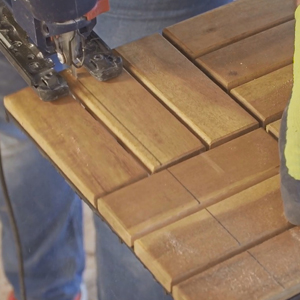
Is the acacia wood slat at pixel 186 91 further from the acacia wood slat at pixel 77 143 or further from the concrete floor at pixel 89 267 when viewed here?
the concrete floor at pixel 89 267

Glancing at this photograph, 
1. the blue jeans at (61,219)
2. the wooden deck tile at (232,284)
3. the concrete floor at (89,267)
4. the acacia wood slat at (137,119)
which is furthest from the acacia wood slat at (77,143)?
the concrete floor at (89,267)

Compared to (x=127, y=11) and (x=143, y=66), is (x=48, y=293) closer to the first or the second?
(x=127, y=11)

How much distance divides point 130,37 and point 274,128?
0.46m

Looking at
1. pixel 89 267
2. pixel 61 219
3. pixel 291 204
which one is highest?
pixel 291 204

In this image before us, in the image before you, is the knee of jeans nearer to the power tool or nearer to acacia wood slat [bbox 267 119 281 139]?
acacia wood slat [bbox 267 119 281 139]

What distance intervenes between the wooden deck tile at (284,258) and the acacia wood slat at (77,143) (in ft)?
0.53

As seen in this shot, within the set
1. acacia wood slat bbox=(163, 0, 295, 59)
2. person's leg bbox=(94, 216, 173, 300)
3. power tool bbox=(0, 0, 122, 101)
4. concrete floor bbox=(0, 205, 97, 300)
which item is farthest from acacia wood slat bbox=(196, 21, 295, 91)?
concrete floor bbox=(0, 205, 97, 300)

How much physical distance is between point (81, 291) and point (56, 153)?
2.78 ft

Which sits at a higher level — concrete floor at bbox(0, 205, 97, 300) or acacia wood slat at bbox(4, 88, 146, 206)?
acacia wood slat at bbox(4, 88, 146, 206)

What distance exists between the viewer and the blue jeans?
1.25m

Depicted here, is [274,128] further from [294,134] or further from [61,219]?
[61,219]

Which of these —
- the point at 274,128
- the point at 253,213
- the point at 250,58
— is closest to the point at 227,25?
the point at 250,58

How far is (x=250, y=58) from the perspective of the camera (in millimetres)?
970

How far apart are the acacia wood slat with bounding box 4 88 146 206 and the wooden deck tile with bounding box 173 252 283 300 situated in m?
0.15
